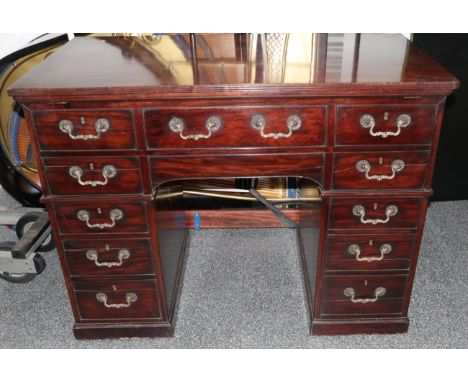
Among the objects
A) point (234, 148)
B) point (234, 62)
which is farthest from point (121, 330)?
point (234, 62)

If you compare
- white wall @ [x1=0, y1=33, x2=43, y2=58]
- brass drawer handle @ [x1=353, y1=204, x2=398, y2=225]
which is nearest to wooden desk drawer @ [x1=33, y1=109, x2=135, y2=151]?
brass drawer handle @ [x1=353, y1=204, x2=398, y2=225]

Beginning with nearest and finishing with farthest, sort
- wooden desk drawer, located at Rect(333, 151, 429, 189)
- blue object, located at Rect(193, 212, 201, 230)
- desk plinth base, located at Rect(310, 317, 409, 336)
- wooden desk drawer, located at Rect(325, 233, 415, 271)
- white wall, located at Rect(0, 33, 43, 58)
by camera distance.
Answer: wooden desk drawer, located at Rect(333, 151, 429, 189)
wooden desk drawer, located at Rect(325, 233, 415, 271)
desk plinth base, located at Rect(310, 317, 409, 336)
blue object, located at Rect(193, 212, 201, 230)
white wall, located at Rect(0, 33, 43, 58)

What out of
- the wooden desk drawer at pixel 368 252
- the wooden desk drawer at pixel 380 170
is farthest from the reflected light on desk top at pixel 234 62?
the wooden desk drawer at pixel 368 252

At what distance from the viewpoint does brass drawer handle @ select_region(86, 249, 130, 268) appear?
1.52 meters

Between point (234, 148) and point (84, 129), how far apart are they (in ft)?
1.47

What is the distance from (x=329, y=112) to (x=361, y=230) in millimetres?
436

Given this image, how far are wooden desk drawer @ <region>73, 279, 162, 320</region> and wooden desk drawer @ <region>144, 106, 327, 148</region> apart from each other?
1.81 feet

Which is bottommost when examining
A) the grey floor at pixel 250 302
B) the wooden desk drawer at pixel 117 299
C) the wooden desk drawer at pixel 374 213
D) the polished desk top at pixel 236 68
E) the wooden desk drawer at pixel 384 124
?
the grey floor at pixel 250 302

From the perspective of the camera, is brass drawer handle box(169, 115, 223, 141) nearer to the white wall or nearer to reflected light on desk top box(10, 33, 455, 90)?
reflected light on desk top box(10, 33, 455, 90)

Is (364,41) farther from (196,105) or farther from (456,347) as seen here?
(456,347)

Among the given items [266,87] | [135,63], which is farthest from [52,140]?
[266,87]

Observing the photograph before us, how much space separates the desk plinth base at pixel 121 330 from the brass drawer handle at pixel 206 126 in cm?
75

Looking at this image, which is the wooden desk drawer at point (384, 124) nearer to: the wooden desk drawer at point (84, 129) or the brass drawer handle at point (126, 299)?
the wooden desk drawer at point (84, 129)

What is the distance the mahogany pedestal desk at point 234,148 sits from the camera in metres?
1.28
